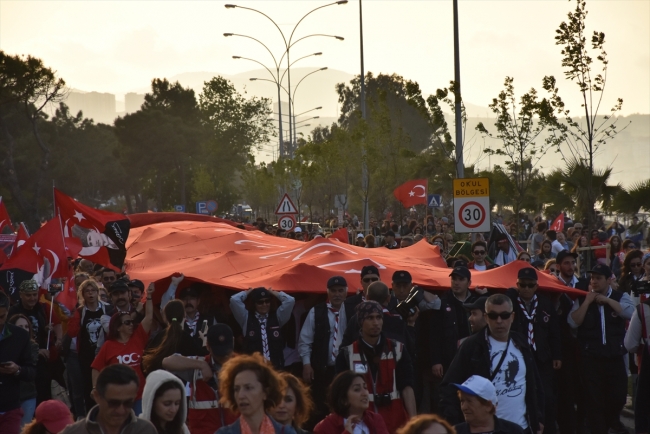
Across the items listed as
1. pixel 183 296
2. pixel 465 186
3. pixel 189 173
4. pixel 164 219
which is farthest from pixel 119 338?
pixel 189 173

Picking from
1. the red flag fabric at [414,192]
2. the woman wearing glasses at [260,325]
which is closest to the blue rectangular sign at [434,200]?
the red flag fabric at [414,192]

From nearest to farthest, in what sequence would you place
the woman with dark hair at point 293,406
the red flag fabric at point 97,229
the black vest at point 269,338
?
1. the woman with dark hair at point 293,406
2. the black vest at point 269,338
3. the red flag fabric at point 97,229

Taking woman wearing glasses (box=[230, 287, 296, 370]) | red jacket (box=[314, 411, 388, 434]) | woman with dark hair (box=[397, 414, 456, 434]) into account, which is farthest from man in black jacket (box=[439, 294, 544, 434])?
woman wearing glasses (box=[230, 287, 296, 370])

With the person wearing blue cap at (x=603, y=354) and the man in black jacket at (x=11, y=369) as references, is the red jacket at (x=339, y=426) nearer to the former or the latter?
the man in black jacket at (x=11, y=369)

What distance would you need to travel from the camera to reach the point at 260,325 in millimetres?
9836

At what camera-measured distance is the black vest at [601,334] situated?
10.0 m

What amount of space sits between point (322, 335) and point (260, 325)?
0.61m

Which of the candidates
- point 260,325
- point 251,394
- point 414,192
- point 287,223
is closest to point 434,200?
point 414,192

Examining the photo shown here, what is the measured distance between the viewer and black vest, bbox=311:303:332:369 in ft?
32.1

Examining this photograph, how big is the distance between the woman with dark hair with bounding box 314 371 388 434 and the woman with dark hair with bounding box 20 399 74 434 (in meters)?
1.53

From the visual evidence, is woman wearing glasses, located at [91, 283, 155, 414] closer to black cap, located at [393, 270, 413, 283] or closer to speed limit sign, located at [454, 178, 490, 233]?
black cap, located at [393, 270, 413, 283]

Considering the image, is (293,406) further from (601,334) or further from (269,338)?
(601,334)

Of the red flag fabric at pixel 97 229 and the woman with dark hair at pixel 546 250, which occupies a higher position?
the red flag fabric at pixel 97 229

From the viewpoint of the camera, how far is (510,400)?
666cm
